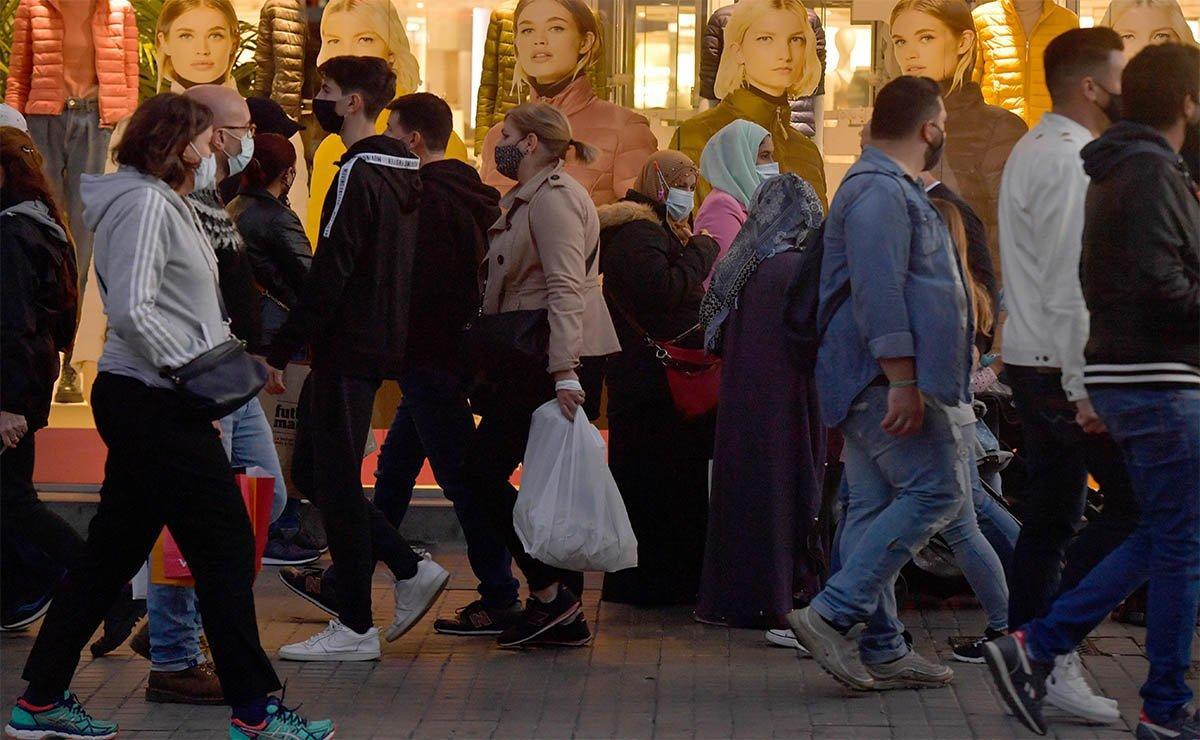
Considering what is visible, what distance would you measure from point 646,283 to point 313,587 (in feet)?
5.40

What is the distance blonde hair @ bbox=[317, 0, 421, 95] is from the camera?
887cm

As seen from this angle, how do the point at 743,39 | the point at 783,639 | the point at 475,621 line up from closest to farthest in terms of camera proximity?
1. the point at 783,639
2. the point at 475,621
3. the point at 743,39

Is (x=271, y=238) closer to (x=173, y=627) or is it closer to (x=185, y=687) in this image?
(x=173, y=627)

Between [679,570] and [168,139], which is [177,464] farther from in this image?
[679,570]

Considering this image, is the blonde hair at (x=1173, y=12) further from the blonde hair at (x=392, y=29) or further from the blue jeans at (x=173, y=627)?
the blue jeans at (x=173, y=627)

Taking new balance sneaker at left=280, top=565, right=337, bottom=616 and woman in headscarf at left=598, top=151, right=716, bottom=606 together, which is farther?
woman in headscarf at left=598, top=151, right=716, bottom=606

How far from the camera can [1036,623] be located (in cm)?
527

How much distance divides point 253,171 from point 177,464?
7.32ft

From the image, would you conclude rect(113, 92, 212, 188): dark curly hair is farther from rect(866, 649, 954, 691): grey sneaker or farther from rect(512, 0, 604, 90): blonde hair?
rect(512, 0, 604, 90): blonde hair

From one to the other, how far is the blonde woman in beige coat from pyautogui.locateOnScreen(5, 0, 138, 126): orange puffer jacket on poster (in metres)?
3.13

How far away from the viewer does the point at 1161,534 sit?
16.4ft

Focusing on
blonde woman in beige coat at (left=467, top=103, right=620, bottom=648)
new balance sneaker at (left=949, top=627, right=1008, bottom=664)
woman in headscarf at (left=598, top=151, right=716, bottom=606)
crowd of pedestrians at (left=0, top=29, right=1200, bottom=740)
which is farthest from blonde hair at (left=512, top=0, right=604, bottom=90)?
new balance sneaker at (left=949, top=627, right=1008, bottom=664)

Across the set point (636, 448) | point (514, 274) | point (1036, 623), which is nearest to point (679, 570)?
point (636, 448)

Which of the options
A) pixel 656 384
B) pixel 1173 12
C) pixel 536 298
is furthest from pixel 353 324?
pixel 1173 12
